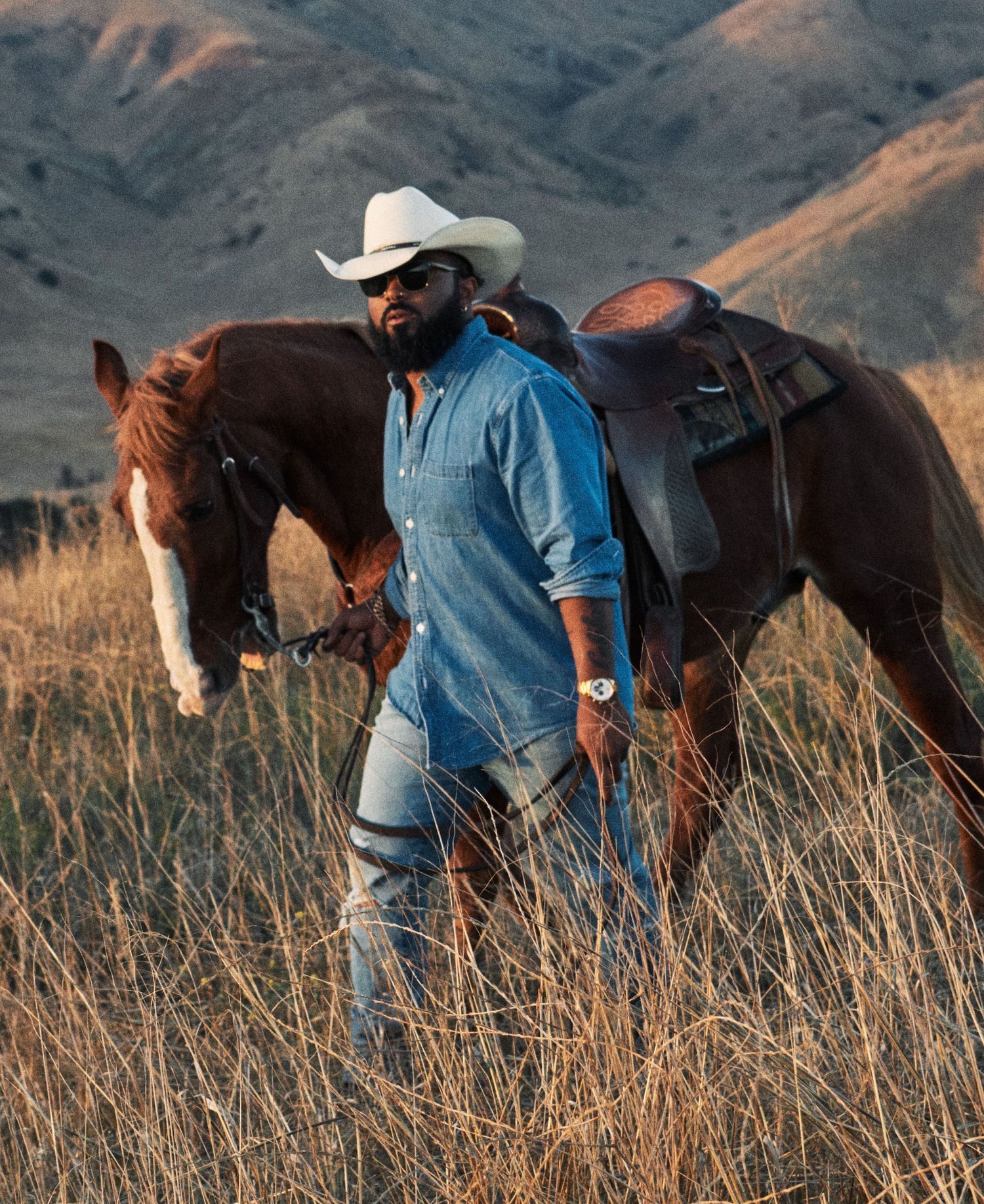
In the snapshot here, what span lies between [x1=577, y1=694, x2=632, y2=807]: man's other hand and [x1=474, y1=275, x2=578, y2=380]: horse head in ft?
4.41

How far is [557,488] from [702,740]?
1.57 meters

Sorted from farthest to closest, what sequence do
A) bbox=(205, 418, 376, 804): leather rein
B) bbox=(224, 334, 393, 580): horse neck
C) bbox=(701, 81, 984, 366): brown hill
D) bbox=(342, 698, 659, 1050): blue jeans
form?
1. bbox=(701, 81, 984, 366): brown hill
2. bbox=(224, 334, 393, 580): horse neck
3. bbox=(205, 418, 376, 804): leather rein
4. bbox=(342, 698, 659, 1050): blue jeans

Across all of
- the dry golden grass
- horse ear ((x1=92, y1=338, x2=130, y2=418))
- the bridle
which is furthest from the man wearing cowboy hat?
horse ear ((x1=92, y1=338, x2=130, y2=418))

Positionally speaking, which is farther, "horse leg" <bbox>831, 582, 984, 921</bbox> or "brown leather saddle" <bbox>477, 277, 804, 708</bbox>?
"horse leg" <bbox>831, 582, 984, 921</bbox>

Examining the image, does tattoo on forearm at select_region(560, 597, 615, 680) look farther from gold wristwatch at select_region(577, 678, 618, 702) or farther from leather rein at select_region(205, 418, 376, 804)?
leather rein at select_region(205, 418, 376, 804)

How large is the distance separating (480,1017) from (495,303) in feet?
6.58

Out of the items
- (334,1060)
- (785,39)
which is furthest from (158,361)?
(785,39)

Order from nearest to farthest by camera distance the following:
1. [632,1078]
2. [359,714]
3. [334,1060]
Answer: [632,1078]
[334,1060]
[359,714]

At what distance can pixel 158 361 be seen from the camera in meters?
3.24

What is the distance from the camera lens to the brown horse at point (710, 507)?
3.10 m

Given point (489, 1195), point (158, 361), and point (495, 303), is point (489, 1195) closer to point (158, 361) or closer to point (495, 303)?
point (158, 361)

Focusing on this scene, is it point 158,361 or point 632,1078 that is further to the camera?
point 158,361

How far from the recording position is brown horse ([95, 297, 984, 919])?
310 cm

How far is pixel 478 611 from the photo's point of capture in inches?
109
